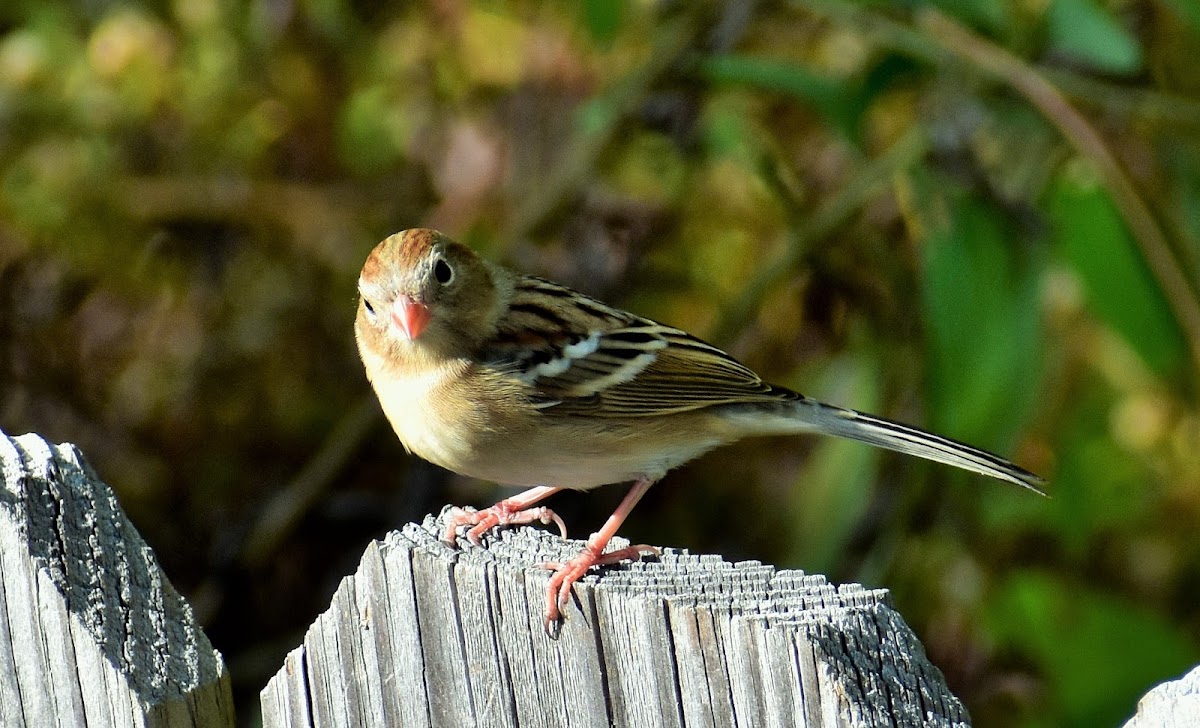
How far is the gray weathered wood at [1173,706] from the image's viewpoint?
1284 mm

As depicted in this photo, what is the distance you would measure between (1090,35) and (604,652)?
Answer: 2.33m

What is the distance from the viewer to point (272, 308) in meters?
4.55

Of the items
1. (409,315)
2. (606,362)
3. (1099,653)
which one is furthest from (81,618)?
(1099,653)

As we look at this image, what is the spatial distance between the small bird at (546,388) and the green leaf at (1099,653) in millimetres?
1008

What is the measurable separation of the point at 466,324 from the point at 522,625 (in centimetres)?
159

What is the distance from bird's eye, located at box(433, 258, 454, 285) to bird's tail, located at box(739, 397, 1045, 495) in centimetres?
80

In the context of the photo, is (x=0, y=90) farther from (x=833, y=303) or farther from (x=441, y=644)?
(x=441, y=644)

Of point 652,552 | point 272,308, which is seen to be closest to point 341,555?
point 272,308

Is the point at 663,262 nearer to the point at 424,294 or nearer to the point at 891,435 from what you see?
the point at 891,435

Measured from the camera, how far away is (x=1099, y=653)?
12.1 ft

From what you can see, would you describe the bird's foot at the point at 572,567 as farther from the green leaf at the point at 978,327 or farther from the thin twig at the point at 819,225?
the thin twig at the point at 819,225

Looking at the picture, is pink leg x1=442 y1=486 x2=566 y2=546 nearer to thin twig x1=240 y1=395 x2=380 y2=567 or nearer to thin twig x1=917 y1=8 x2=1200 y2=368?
thin twig x1=240 y1=395 x2=380 y2=567

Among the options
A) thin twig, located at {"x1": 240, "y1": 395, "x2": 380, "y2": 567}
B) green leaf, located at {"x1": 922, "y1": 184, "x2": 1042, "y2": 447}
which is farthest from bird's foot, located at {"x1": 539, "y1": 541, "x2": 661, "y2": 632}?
thin twig, located at {"x1": 240, "y1": 395, "x2": 380, "y2": 567}

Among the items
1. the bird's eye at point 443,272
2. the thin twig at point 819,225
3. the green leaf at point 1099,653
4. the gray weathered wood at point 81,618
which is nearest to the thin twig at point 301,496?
the thin twig at point 819,225
